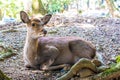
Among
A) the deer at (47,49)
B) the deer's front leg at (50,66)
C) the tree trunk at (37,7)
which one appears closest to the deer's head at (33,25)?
the deer at (47,49)

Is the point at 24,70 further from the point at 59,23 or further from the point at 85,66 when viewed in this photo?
the point at 59,23

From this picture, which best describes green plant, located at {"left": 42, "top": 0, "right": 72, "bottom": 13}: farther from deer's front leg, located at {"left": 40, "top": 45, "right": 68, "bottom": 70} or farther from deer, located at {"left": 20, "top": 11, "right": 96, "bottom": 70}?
deer's front leg, located at {"left": 40, "top": 45, "right": 68, "bottom": 70}

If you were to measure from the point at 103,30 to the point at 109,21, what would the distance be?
173 centimetres

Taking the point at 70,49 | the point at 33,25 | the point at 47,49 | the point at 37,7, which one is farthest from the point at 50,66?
the point at 37,7

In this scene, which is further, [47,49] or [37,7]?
[37,7]

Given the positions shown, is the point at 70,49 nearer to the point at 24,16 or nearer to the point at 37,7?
the point at 24,16

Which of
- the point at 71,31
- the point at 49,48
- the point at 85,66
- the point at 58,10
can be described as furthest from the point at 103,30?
the point at 58,10

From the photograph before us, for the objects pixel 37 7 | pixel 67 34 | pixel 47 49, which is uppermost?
pixel 47 49

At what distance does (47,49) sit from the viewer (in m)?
4.88

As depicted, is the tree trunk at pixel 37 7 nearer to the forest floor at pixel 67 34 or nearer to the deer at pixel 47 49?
the forest floor at pixel 67 34

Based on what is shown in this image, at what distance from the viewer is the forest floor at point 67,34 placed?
4520 mm

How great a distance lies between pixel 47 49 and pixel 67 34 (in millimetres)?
3194

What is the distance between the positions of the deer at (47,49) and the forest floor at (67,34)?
205 millimetres

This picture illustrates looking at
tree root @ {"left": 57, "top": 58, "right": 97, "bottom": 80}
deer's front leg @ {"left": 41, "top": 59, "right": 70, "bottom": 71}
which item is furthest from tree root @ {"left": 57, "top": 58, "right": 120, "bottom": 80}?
deer's front leg @ {"left": 41, "top": 59, "right": 70, "bottom": 71}
